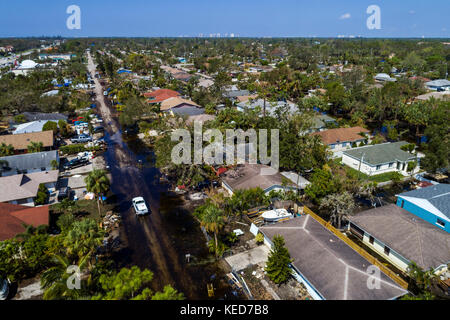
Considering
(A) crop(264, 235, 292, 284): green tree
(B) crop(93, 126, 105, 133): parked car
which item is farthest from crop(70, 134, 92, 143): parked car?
(A) crop(264, 235, 292, 284): green tree

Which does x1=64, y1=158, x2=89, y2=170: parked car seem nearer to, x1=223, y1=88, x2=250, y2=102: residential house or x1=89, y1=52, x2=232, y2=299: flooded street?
x1=89, y1=52, x2=232, y2=299: flooded street

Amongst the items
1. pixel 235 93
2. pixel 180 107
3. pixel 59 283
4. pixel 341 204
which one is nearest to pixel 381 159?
pixel 341 204

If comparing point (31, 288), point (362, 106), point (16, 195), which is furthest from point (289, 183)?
point (362, 106)

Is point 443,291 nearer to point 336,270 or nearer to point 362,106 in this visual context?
point 336,270

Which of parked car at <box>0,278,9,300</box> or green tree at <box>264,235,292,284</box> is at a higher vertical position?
green tree at <box>264,235,292,284</box>

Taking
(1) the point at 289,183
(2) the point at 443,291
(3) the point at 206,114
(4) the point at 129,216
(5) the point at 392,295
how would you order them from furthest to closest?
(3) the point at 206,114, (1) the point at 289,183, (4) the point at 129,216, (2) the point at 443,291, (5) the point at 392,295

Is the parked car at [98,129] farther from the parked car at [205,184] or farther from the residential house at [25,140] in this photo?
the parked car at [205,184]

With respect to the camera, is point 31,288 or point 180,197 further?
point 180,197
